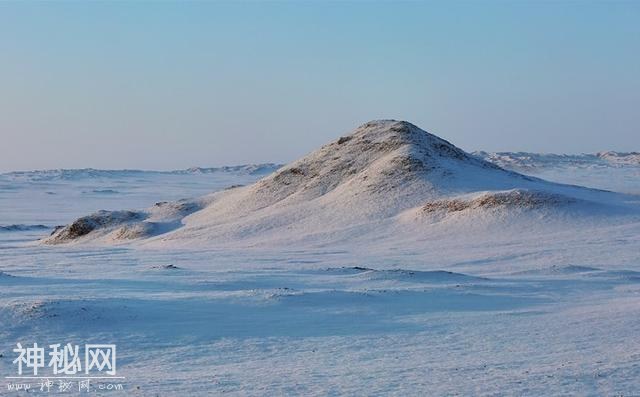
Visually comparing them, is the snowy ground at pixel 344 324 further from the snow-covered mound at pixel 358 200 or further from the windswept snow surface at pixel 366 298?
the snow-covered mound at pixel 358 200

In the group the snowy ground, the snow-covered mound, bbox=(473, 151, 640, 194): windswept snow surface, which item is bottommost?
the snowy ground

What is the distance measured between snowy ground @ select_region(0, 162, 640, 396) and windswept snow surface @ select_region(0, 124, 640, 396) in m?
0.05

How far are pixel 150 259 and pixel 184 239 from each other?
11.4 metres

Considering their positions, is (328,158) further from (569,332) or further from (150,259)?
(569,332)

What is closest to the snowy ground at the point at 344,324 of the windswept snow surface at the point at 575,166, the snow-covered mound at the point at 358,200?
the snow-covered mound at the point at 358,200

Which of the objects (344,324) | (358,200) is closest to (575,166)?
(358,200)

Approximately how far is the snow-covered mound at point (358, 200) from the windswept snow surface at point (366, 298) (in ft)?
0.71

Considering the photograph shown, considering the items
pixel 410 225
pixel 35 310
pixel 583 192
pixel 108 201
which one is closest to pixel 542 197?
pixel 410 225

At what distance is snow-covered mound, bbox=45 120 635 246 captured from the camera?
134 feet

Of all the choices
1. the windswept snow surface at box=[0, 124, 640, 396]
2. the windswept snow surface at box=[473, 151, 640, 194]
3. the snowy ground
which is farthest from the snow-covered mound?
the windswept snow surface at box=[473, 151, 640, 194]

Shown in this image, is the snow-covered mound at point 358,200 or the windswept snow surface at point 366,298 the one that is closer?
the windswept snow surface at point 366,298

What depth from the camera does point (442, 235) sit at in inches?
1480

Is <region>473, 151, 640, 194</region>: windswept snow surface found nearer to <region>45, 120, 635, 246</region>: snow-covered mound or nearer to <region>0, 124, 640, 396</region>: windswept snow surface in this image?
<region>45, 120, 635, 246</region>: snow-covered mound

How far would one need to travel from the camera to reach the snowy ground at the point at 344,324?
11.1m
